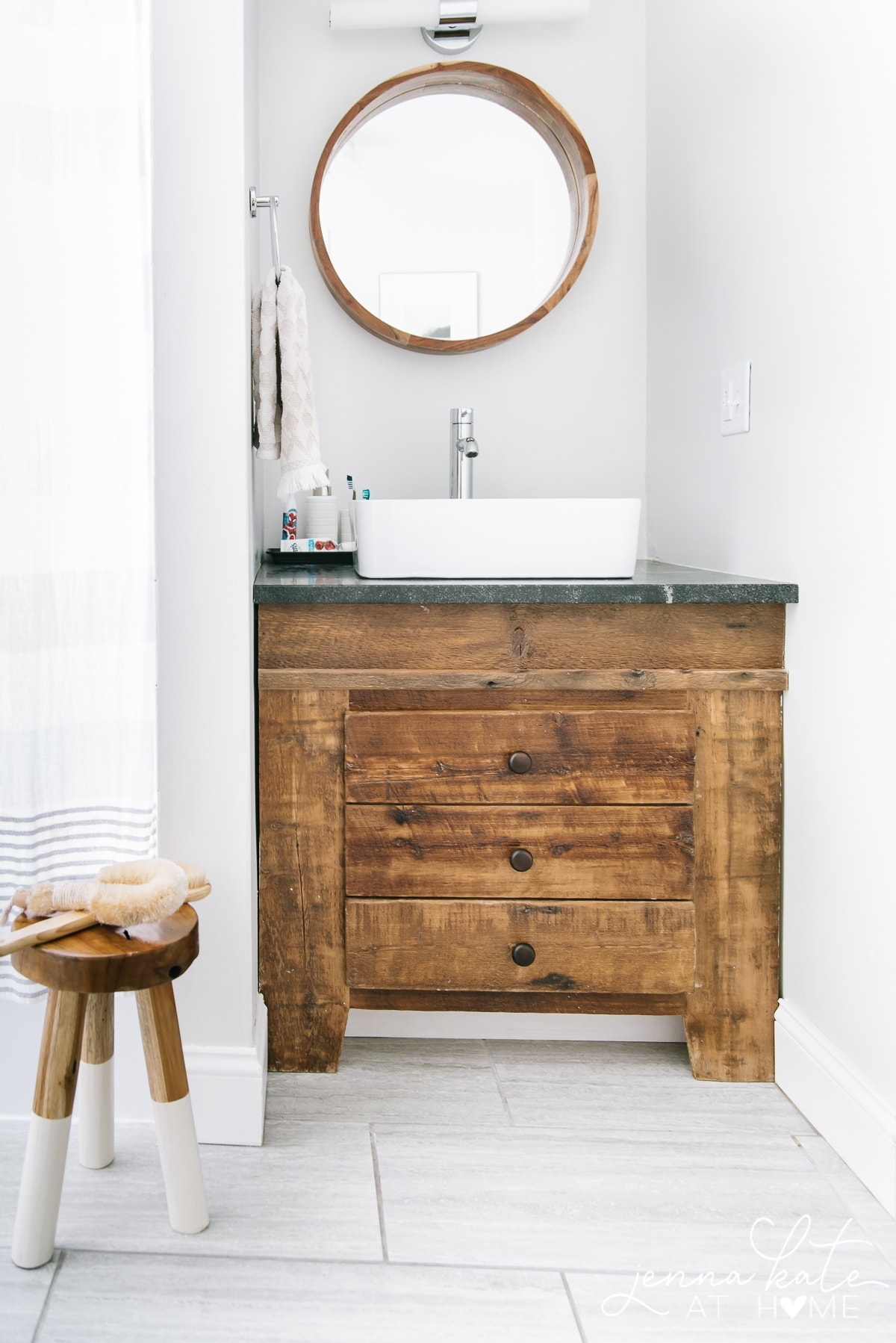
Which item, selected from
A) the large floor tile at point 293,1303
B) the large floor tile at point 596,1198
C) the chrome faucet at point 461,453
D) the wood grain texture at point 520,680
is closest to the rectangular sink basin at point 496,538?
the wood grain texture at point 520,680

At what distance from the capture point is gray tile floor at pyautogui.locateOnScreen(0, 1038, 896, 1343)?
109 centimetres

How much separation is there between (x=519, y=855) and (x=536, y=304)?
1.22 metres

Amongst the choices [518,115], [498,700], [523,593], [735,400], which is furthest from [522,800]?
[518,115]

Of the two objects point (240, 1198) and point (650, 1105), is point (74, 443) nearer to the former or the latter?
point (240, 1198)

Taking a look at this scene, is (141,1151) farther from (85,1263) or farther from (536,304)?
(536,304)

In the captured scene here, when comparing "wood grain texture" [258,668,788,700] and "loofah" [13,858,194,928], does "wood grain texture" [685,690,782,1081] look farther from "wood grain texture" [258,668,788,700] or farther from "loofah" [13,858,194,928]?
"loofah" [13,858,194,928]

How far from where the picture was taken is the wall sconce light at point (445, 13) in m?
1.99

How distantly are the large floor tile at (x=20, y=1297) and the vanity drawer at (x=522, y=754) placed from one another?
742 mm

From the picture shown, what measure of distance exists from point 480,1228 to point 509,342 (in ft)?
5.56

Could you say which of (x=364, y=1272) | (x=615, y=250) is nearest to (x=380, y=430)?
(x=615, y=250)

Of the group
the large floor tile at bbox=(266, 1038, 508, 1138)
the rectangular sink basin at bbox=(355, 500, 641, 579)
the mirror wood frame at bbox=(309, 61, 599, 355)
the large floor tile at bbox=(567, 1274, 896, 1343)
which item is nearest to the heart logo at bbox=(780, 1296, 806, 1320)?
the large floor tile at bbox=(567, 1274, 896, 1343)

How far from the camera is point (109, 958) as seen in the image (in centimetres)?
111

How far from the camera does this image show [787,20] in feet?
4.98

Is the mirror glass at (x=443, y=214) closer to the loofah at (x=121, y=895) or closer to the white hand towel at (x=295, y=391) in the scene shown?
the white hand towel at (x=295, y=391)
